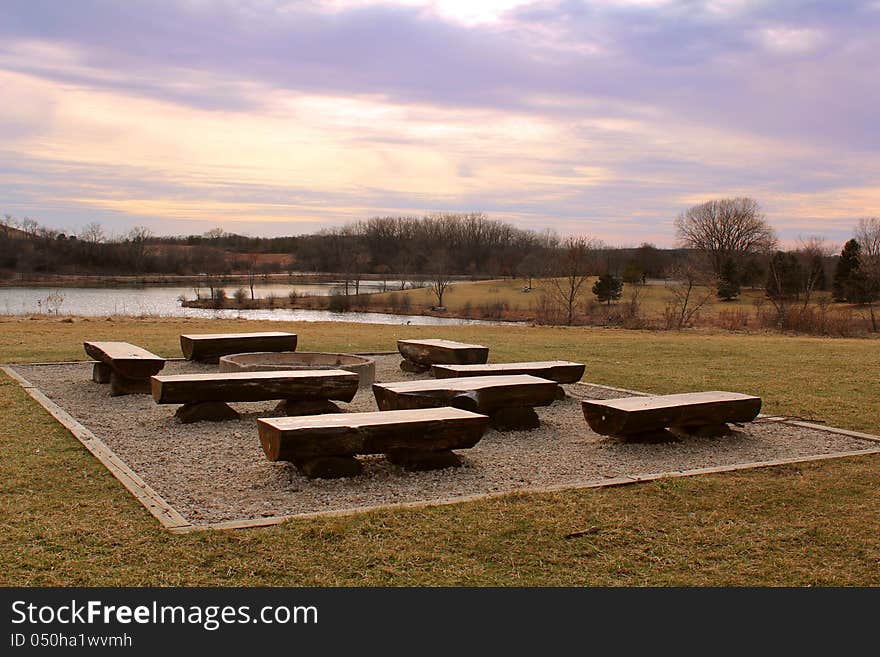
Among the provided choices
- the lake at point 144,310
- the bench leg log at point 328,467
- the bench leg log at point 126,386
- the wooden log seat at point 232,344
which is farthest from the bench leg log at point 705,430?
the lake at point 144,310

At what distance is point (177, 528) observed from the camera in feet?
15.3

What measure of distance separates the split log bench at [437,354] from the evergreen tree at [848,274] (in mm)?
45948

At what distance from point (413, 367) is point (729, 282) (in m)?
49.8

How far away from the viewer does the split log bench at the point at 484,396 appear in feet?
24.9

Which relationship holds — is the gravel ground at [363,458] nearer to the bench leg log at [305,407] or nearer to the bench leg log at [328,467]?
the bench leg log at [328,467]

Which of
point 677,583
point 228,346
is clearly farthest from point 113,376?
point 677,583

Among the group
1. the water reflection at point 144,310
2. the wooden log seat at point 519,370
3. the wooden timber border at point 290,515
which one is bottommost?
the water reflection at point 144,310

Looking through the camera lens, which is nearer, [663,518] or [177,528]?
[177,528]

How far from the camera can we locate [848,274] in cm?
5356

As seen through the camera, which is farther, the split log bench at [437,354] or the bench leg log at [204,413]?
the split log bench at [437,354]

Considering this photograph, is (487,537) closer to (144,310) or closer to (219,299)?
(144,310)

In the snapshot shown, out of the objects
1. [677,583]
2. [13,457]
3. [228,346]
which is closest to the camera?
[677,583]

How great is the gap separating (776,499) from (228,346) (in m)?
8.40

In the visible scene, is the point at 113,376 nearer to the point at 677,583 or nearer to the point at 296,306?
the point at 677,583
